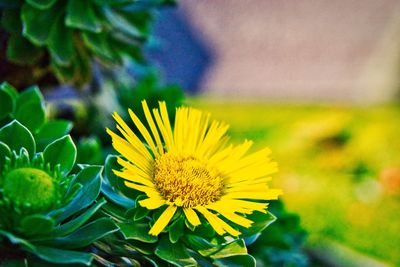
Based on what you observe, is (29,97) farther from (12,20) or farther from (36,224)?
(36,224)

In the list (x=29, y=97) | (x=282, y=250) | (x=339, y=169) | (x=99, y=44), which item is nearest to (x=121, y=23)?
(x=99, y=44)

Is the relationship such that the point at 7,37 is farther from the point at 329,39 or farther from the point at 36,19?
the point at 329,39

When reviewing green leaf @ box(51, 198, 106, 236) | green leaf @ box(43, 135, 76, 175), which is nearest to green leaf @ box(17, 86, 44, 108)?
green leaf @ box(43, 135, 76, 175)

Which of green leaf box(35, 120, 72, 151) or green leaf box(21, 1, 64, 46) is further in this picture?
green leaf box(21, 1, 64, 46)

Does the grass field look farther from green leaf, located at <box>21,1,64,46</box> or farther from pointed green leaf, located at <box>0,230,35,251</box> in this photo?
pointed green leaf, located at <box>0,230,35,251</box>

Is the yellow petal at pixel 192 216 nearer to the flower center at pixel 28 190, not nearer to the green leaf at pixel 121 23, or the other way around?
the flower center at pixel 28 190

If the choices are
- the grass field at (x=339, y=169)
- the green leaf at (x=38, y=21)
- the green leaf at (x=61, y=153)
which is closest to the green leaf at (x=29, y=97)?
A: the green leaf at (x=38, y=21)
